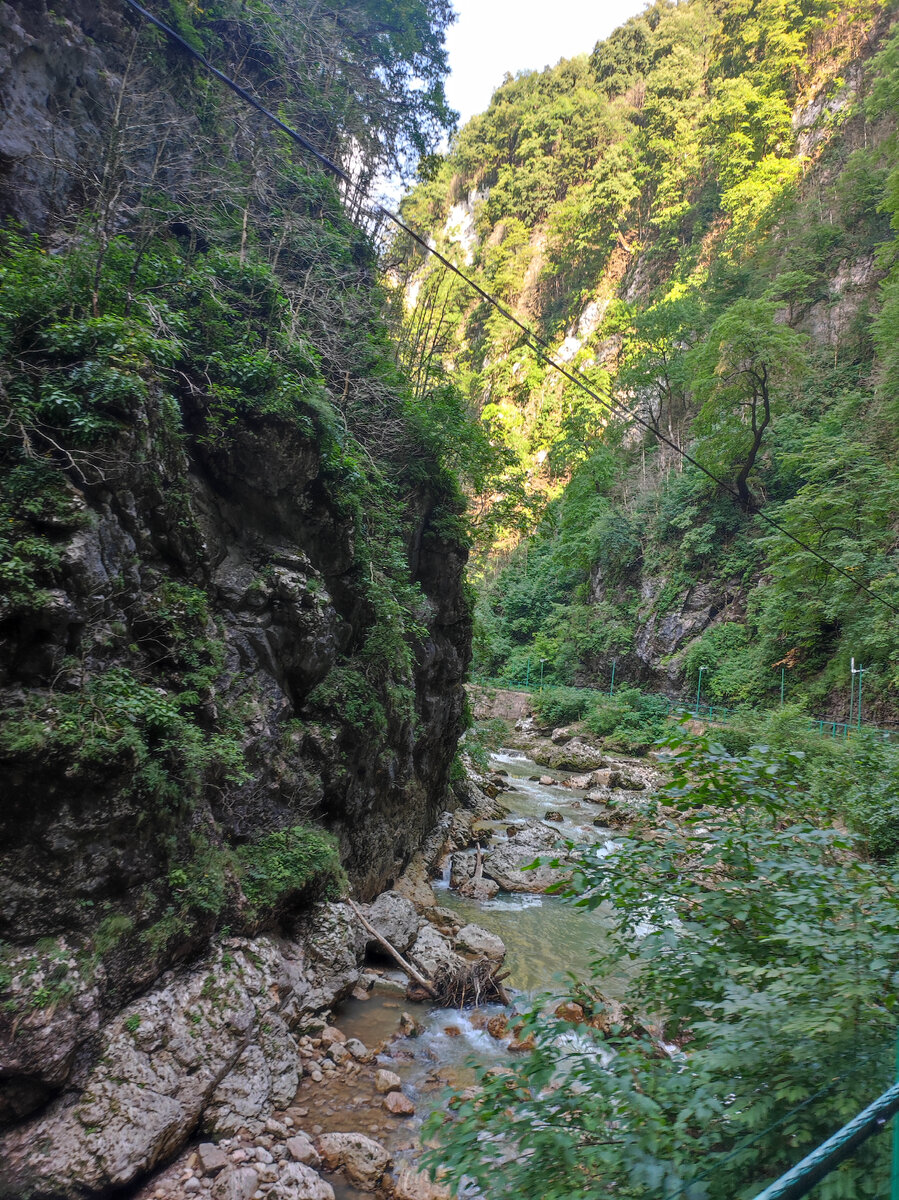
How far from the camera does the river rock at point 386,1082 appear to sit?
5.23m

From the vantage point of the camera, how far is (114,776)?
4219 millimetres

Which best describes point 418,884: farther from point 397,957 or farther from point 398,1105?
point 398,1105

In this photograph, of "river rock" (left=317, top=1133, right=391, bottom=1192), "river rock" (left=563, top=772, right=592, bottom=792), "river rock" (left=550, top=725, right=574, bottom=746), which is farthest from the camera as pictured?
"river rock" (left=550, top=725, right=574, bottom=746)

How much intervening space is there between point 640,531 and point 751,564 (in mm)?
8252

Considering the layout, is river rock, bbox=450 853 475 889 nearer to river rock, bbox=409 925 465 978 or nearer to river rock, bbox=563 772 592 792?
river rock, bbox=409 925 465 978

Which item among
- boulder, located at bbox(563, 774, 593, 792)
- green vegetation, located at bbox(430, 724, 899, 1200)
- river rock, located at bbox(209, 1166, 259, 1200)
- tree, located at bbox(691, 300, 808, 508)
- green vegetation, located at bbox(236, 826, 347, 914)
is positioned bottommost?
boulder, located at bbox(563, 774, 593, 792)

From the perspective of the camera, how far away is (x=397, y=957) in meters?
7.06

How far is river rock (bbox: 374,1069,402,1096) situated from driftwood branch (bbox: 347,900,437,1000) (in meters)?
1.50

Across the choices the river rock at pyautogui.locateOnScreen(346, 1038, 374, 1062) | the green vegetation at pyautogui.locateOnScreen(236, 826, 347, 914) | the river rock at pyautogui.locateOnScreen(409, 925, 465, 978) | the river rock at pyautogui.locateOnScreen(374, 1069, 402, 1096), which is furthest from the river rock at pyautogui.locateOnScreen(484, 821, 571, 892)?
the river rock at pyautogui.locateOnScreen(374, 1069, 402, 1096)

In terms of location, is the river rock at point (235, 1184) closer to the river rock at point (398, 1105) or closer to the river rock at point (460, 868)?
the river rock at point (398, 1105)

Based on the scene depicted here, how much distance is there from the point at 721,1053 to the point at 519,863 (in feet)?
31.9

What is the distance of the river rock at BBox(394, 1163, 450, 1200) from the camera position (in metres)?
4.16

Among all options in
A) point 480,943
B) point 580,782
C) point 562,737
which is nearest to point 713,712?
point 580,782

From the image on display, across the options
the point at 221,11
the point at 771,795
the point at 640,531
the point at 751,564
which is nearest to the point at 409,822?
the point at 771,795
